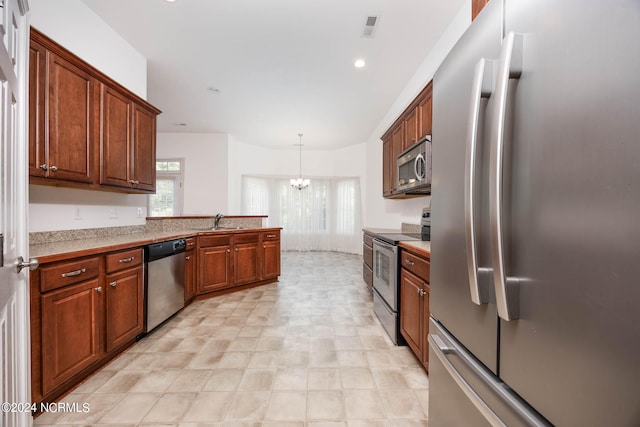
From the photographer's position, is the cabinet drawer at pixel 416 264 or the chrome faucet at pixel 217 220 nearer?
the cabinet drawer at pixel 416 264

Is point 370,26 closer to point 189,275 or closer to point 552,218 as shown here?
point 552,218

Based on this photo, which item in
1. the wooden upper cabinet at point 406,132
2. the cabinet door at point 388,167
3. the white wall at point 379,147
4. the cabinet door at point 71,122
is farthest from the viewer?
the cabinet door at point 388,167

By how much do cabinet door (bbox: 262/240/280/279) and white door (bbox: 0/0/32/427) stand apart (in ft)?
9.95

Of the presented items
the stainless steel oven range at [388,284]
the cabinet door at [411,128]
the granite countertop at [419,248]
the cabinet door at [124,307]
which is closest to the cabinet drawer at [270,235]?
the stainless steel oven range at [388,284]

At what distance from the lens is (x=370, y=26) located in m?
2.47

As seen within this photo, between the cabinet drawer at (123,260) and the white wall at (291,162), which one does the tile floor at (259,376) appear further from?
the white wall at (291,162)

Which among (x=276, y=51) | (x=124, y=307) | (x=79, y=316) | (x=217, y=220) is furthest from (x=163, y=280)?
(x=276, y=51)

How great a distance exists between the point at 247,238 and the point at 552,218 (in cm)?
379

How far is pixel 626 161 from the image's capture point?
0.41 meters

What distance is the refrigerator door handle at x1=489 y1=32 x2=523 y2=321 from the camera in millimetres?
592

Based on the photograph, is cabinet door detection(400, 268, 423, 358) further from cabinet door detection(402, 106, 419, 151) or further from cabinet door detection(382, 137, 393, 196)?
cabinet door detection(382, 137, 393, 196)

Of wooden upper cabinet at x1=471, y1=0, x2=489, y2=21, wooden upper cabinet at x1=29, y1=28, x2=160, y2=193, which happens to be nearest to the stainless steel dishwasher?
wooden upper cabinet at x1=29, y1=28, x2=160, y2=193

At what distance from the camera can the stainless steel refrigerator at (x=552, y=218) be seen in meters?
0.41

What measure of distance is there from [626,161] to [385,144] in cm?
386
